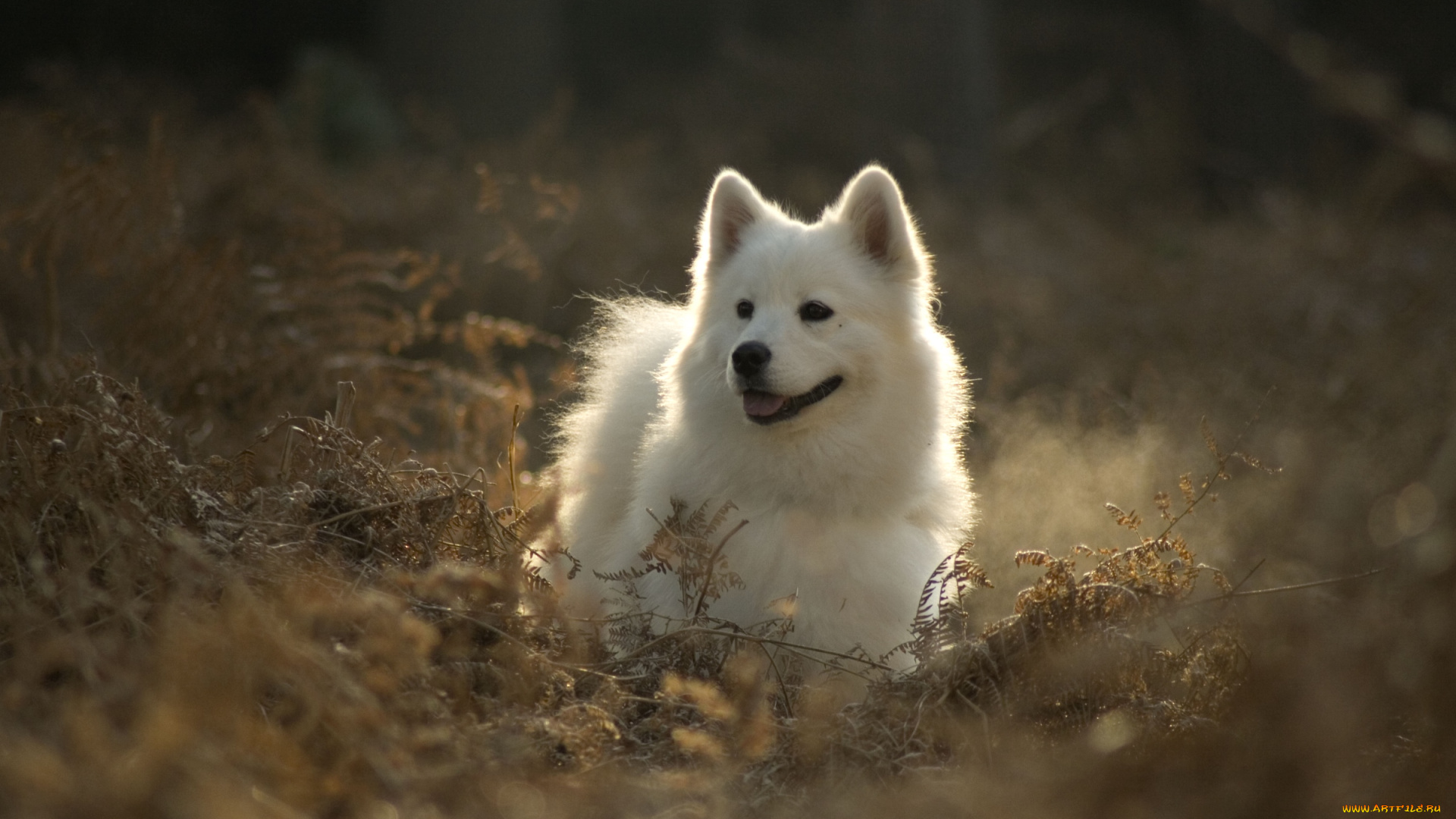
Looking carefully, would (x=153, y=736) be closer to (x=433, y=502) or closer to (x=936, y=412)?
(x=433, y=502)

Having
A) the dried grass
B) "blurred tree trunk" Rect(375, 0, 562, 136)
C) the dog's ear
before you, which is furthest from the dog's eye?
"blurred tree trunk" Rect(375, 0, 562, 136)

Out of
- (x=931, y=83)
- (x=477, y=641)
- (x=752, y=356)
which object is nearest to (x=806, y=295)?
(x=752, y=356)

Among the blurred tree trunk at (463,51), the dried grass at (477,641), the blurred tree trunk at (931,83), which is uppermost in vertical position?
the blurred tree trunk at (463,51)

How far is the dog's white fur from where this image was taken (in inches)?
136

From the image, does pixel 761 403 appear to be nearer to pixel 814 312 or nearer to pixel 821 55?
pixel 814 312

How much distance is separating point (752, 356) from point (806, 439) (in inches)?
13.5

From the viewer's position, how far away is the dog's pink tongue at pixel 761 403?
3.58 metres

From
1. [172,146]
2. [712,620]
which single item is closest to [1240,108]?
[172,146]

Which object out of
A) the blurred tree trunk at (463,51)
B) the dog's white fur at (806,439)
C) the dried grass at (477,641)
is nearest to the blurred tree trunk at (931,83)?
the blurred tree trunk at (463,51)

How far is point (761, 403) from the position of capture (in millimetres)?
3604

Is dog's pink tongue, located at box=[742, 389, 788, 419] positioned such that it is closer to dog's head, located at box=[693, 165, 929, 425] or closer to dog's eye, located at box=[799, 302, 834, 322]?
dog's head, located at box=[693, 165, 929, 425]

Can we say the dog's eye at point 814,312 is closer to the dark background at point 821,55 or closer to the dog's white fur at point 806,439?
the dog's white fur at point 806,439

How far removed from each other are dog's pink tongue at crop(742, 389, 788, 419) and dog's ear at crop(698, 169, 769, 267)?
736mm

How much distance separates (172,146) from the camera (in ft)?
29.1
